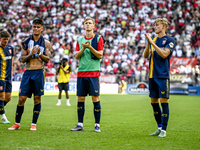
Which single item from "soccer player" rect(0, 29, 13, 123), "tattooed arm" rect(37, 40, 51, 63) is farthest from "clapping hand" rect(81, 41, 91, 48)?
"soccer player" rect(0, 29, 13, 123)

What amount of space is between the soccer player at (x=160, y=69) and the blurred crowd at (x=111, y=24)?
860 inches

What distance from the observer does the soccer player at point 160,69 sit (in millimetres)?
6351

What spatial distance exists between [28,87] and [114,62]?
23023 millimetres

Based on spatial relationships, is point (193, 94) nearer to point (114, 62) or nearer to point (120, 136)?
point (114, 62)

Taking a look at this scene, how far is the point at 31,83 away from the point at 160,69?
9.58ft

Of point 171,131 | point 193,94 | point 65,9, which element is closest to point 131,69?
point 193,94

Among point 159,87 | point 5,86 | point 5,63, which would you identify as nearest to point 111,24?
point 5,63

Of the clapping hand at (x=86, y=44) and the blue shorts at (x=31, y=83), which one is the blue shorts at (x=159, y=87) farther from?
the blue shorts at (x=31, y=83)

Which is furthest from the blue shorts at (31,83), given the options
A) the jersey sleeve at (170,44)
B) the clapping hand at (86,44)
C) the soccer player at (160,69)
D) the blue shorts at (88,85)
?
the jersey sleeve at (170,44)

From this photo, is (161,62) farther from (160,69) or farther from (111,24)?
(111,24)

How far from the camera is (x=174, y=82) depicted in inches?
1054

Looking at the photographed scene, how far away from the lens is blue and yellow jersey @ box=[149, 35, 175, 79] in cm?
644

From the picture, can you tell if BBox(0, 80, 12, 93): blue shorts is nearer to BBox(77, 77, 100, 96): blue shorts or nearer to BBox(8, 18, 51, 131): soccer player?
BBox(8, 18, 51, 131): soccer player

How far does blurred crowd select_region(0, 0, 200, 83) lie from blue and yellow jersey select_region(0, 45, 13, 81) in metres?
19.9
